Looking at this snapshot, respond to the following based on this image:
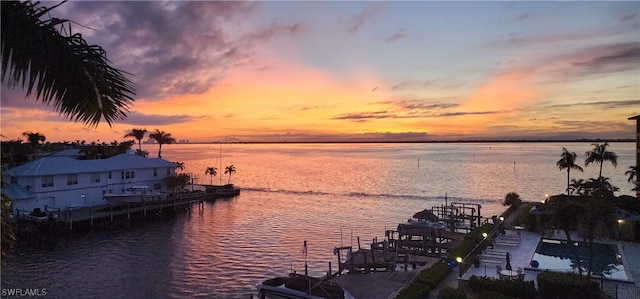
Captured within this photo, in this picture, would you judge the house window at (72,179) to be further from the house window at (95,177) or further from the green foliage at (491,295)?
the green foliage at (491,295)

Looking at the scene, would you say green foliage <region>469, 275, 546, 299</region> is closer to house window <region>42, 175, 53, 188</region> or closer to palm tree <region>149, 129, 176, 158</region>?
house window <region>42, 175, 53, 188</region>

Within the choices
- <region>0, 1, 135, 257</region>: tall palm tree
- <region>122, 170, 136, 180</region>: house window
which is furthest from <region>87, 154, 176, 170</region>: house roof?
<region>0, 1, 135, 257</region>: tall palm tree

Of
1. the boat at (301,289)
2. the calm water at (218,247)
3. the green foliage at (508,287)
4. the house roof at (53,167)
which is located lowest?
the calm water at (218,247)

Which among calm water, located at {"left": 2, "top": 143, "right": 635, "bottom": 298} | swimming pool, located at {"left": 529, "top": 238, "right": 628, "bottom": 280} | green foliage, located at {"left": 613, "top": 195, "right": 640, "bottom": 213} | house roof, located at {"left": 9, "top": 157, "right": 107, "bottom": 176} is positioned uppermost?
house roof, located at {"left": 9, "top": 157, "right": 107, "bottom": 176}

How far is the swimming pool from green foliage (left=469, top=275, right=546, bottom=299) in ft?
16.1

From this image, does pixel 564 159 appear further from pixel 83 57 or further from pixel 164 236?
→ pixel 83 57

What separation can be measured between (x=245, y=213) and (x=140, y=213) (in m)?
13.1

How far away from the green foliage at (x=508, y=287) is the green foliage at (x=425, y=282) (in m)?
2.18

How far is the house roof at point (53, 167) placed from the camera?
46219mm

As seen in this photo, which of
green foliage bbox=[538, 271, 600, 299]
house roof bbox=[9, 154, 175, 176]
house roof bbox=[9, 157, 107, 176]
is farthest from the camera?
house roof bbox=[9, 154, 175, 176]

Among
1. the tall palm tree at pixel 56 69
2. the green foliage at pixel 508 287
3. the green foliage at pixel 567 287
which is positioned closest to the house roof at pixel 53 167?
the green foliage at pixel 508 287

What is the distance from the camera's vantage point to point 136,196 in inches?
2149

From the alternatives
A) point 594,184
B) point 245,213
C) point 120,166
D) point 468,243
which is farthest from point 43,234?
point 594,184

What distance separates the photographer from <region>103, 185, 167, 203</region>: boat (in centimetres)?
5341
